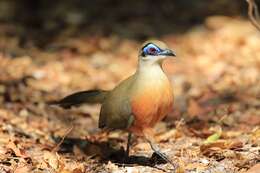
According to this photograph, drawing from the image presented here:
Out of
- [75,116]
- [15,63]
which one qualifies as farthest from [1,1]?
[75,116]

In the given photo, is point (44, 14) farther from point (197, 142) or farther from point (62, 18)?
point (197, 142)

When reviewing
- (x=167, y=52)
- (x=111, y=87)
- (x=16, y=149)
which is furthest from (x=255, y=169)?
(x=111, y=87)

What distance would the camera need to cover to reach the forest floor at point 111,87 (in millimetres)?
5754

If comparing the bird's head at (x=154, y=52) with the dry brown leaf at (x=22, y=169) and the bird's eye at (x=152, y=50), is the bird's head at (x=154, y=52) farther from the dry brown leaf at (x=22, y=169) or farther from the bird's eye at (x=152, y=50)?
the dry brown leaf at (x=22, y=169)

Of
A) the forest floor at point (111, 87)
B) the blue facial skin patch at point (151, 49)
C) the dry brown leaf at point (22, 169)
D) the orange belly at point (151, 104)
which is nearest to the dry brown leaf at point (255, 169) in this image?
the forest floor at point (111, 87)

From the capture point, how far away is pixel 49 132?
689 centimetres

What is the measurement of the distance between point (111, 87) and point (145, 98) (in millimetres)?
3227

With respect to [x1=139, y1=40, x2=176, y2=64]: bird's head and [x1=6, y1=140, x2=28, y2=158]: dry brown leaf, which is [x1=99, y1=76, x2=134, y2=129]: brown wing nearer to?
[x1=139, y1=40, x2=176, y2=64]: bird's head

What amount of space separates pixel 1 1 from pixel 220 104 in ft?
14.5

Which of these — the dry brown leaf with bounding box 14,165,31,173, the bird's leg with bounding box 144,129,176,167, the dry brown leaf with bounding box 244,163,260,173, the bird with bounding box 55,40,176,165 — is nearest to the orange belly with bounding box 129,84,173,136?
the bird with bounding box 55,40,176,165

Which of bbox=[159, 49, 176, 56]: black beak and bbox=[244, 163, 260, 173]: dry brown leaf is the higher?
bbox=[159, 49, 176, 56]: black beak

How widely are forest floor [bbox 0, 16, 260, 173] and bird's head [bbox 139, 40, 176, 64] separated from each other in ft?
2.82

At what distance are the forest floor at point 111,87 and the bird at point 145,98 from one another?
1.15ft

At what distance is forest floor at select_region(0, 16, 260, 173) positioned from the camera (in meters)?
5.75
